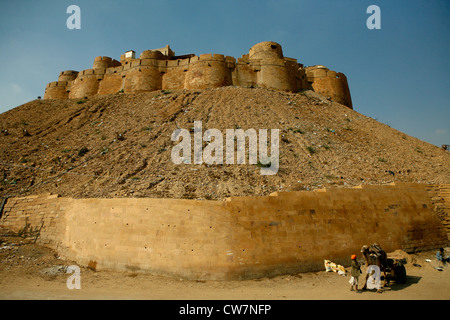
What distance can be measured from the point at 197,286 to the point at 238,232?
5.38 feet

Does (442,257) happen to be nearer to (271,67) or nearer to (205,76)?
(271,67)

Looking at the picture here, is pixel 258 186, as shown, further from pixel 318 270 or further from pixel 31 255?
pixel 31 255

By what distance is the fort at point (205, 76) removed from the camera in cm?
2016

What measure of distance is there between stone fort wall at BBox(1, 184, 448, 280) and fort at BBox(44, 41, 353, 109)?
14.5 m

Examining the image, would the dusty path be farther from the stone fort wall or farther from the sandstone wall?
the sandstone wall

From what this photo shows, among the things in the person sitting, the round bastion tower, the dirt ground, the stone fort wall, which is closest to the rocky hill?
the round bastion tower

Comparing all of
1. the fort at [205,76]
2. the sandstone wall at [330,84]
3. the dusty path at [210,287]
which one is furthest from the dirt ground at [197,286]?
the sandstone wall at [330,84]

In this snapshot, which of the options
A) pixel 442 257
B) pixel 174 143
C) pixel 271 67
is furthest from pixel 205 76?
pixel 442 257

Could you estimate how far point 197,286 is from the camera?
5.85 meters

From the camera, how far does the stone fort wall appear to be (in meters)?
6.32

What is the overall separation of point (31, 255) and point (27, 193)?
4.45m

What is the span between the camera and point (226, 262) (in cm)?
619

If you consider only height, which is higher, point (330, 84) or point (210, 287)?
point (330, 84)
